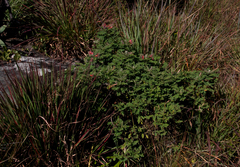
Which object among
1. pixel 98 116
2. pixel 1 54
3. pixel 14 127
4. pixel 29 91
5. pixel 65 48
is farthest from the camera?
pixel 65 48

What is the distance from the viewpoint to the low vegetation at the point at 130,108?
1.96m

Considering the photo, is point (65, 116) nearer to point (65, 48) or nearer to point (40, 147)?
point (40, 147)

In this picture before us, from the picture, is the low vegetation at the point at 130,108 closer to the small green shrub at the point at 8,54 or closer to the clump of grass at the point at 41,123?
the clump of grass at the point at 41,123

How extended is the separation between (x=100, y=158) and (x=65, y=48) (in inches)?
96.5

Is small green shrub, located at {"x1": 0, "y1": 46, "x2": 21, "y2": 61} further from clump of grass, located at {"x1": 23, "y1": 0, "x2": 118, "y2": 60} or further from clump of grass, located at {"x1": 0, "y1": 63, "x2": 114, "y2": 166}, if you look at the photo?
clump of grass, located at {"x1": 0, "y1": 63, "x2": 114, "y2": 166}

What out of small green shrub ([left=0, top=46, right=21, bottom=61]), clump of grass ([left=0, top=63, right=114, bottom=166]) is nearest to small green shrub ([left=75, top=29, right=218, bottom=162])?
clump of grass ([left=0, top=63, right=114, bottom=166])

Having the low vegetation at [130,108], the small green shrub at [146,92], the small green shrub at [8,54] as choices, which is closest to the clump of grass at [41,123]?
the low vegetation at [130,108]

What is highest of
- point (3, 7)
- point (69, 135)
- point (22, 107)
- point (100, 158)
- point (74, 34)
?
point (3, 7)

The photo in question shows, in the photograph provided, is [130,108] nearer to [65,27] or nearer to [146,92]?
[146,92]

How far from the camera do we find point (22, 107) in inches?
76.6

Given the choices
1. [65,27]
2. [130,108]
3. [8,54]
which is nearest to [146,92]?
[130,108]

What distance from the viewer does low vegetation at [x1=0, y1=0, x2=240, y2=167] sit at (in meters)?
1.96

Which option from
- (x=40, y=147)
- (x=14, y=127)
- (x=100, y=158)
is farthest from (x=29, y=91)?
(x=100, y=158)

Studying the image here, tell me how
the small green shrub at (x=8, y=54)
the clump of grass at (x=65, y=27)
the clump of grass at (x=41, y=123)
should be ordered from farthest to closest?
the clump of grass at (x=65, y=27), the small green shrub at (x=8, y=54), the clump of grass at (x=41, y=123)
